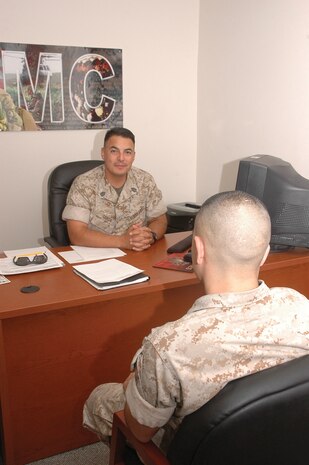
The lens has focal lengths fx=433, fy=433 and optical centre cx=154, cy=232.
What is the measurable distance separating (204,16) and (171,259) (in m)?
2.12

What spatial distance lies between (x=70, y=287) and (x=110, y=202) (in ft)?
3.07

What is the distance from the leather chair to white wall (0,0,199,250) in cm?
242

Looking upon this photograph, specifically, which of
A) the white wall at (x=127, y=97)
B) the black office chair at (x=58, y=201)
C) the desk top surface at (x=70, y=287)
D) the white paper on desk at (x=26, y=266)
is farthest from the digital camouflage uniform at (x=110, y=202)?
the white wall at (x=127, y=97)

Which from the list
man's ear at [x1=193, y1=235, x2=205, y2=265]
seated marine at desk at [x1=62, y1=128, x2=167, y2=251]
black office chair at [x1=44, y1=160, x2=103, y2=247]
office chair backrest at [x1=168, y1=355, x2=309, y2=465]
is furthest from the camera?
black office chair at [x1=44, y1=160, x2=103, y2=247]

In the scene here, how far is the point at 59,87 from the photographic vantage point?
2904 mm

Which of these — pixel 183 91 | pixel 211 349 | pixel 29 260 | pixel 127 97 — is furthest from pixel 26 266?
pixel 183 91

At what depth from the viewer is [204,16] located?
317 centimetres

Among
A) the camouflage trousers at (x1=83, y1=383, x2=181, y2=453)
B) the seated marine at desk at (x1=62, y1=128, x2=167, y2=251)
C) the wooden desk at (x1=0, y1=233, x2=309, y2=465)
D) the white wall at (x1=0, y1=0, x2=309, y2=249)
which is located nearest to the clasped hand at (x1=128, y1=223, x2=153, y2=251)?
the seated marine at desk at (x1=62, y1=128, x2=167, y2=251)

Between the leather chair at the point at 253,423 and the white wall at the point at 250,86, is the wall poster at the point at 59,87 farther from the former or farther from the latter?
the leather chair at the point at 253,423

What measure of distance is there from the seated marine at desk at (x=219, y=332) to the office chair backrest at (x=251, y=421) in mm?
79

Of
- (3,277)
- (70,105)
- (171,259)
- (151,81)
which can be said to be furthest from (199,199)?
(3,277)

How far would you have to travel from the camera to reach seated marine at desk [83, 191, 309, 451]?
867 millimetres

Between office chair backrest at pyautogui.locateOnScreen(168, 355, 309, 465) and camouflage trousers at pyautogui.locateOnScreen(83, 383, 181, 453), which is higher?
office chair backrest at pyautogui.locateOnScreen(168, 355, 309, 465)

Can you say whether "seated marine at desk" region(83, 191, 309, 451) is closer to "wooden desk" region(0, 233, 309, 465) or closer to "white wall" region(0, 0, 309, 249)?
"wooden desk" region(0, 233, 309, 465)
